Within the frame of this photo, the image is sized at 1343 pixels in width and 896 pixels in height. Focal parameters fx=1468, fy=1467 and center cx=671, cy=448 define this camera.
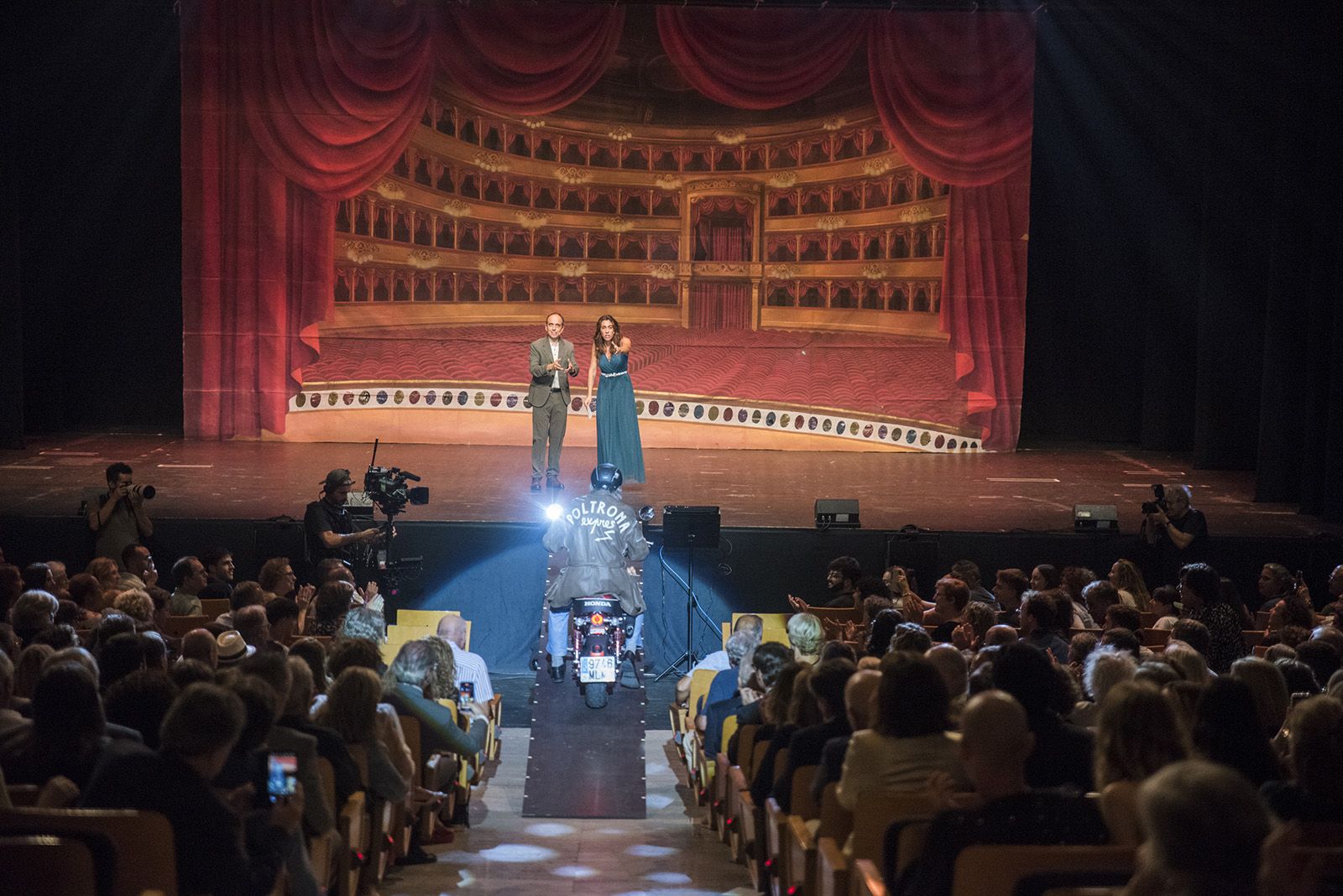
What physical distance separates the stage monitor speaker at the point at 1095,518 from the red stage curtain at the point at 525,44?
6.55 metres

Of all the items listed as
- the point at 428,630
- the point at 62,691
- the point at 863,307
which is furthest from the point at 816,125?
the point at 62,691

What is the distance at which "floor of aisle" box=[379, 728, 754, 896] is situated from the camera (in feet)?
15.3

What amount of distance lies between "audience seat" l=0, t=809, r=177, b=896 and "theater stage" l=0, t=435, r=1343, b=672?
5.55 m

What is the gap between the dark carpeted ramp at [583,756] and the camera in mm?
5828

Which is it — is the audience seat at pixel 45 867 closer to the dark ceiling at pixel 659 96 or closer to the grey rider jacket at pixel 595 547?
the grey rider jacket at pixel 595 547

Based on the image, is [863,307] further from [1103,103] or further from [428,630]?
[428,630]

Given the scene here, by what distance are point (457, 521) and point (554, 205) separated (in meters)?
5.28

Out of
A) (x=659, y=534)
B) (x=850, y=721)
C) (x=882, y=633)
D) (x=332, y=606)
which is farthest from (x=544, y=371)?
(x=850, y=721)

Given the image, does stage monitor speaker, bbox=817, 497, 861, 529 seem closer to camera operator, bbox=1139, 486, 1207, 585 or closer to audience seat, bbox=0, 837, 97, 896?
camera operator, bbox=1139, 486, 1207, 585

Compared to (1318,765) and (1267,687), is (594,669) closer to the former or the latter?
(1267,687)

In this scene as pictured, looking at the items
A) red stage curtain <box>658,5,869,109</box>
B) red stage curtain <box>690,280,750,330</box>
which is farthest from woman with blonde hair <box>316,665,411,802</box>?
red stage curtain <box>658,5,869,109</box>

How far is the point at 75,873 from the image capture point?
103 inches

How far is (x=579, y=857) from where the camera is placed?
197 inches

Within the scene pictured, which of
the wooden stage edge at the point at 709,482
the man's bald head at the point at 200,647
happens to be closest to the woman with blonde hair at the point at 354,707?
the man's bald head at the point at 200,647
